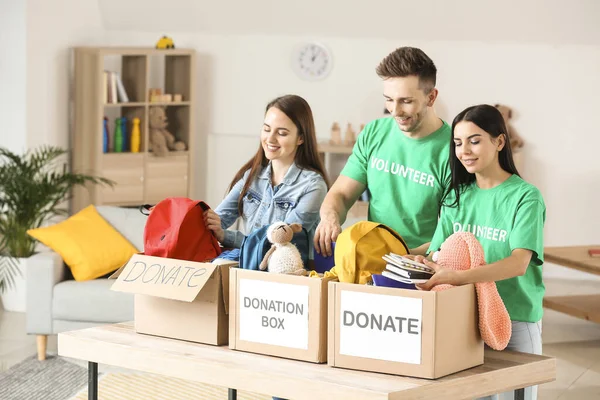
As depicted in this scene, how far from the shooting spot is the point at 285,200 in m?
2.81

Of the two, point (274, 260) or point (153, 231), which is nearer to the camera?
point (274, 260)

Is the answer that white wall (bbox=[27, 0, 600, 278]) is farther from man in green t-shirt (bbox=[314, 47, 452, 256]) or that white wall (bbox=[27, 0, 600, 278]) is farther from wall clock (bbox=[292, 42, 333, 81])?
man in green t-shirt (bbox=[314, 47, 452, 256])

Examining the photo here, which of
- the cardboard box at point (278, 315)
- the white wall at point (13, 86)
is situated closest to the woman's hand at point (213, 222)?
the cardboard box at point (278, 315)

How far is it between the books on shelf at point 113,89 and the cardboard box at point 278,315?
5226 millimetres

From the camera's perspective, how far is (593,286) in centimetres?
720

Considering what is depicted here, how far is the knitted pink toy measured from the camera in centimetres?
221

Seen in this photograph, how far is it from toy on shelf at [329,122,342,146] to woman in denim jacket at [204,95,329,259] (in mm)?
4574

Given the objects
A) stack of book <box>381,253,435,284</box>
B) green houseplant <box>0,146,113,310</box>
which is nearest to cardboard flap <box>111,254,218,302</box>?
stack of book <box>381,253,435,284</box>

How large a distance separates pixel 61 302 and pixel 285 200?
8.03ft

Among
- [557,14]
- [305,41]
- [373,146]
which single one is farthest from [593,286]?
[373,146]

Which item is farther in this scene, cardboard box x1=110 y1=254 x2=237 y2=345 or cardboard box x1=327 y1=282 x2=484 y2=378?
cardboard box x1=110 y1=254 x2=237 y2=345

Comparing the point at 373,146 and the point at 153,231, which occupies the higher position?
the point at 373,146

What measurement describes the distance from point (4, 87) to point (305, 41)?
7.69 feet

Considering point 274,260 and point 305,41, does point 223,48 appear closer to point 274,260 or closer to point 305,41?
point 305,41
